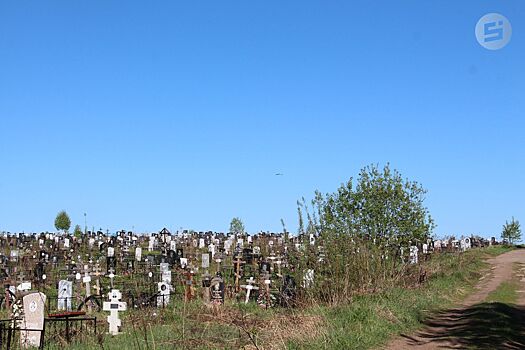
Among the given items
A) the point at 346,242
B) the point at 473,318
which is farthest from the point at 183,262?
→ the point at 473,318

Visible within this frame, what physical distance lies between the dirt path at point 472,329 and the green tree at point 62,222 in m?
45.4

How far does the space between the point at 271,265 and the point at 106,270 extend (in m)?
7.85

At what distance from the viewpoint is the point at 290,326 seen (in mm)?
10000

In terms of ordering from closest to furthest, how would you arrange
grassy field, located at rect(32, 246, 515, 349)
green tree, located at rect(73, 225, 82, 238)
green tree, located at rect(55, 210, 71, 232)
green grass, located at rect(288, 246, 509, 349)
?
1. grassy field, located at rect(32, 246, 515, 349)
2. green grass, located at rect(288, 246, 509, 349)
3. green tree, located at rect(73, 225, 82, 238)
4. green tree, located at rect(55, 210, 71, 232)

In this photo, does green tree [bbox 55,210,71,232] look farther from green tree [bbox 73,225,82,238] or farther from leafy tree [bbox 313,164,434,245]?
leafy tree [bbox 313,164,434,245]

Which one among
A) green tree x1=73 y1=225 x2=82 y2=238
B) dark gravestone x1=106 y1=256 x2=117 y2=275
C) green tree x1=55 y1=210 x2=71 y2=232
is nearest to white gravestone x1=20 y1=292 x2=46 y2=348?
dark gravestone x1=106 y1=256 x2=117 y2=275

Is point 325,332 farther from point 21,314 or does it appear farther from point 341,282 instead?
point 21,314

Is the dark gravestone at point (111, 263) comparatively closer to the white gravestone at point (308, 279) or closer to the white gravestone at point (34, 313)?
the white gravestone at point (34, 313)

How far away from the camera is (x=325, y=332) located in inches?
374

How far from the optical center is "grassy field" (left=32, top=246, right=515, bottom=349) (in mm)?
8930

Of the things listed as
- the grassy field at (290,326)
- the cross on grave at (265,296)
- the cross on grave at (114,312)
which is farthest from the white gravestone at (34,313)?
the cross on grave at (265,296)

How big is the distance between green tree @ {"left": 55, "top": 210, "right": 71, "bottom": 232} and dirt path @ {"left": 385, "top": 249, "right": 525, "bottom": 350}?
45370mm

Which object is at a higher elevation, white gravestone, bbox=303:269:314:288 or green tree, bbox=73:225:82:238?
green tree, bbox=73:225:82:238

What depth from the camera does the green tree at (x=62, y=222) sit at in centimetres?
5553
